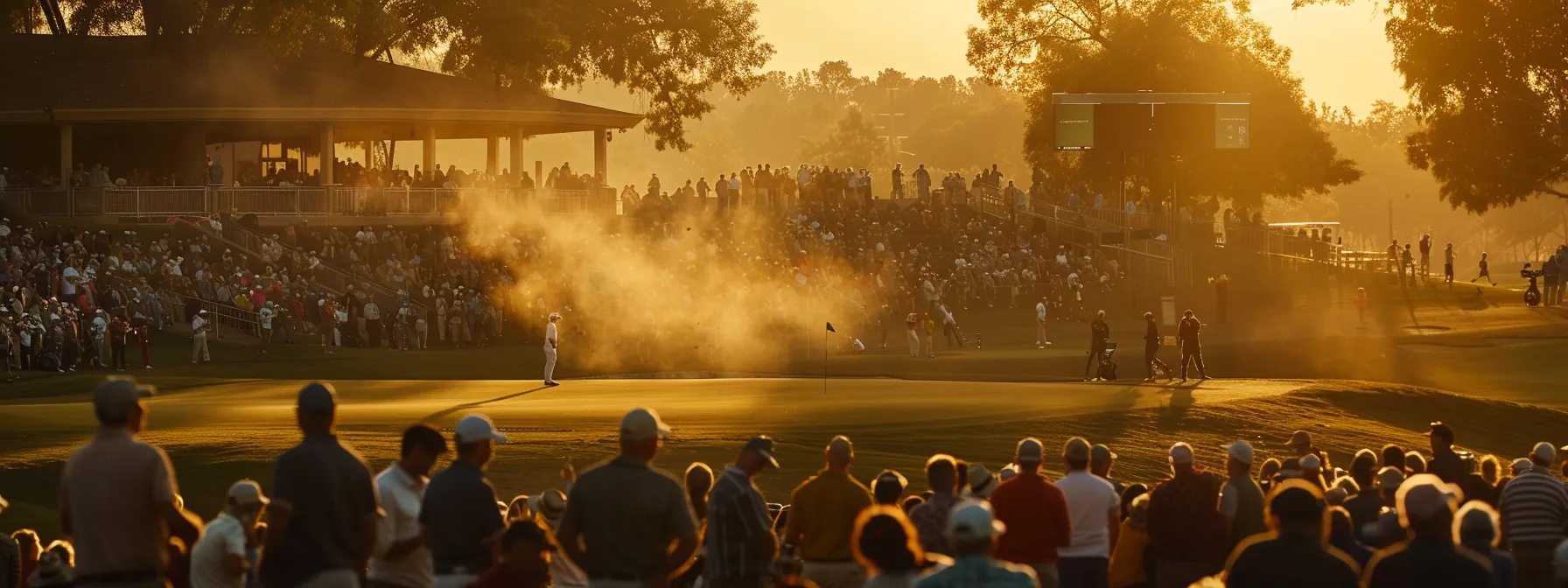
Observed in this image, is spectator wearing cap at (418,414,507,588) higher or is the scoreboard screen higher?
the scoreboard screen

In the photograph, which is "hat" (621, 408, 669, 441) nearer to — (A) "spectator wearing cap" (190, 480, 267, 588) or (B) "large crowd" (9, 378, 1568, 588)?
(B) "large crowd" (9, 378, 1568, 588)

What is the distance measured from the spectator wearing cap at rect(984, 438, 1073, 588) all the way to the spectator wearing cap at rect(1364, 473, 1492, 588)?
3087 mm

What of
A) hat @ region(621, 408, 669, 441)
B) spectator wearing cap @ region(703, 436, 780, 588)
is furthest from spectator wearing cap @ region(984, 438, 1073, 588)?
hat @ region(621, 408, 669, 441)

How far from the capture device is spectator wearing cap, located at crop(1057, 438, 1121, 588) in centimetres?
1238

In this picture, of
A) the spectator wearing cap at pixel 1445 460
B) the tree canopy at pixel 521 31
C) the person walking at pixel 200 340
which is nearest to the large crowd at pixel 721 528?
the spectator wearing cap at pixel 1445 460

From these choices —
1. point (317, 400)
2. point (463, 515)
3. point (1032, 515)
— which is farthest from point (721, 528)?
point (317, 400)

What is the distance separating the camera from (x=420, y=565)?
1030 centimetres

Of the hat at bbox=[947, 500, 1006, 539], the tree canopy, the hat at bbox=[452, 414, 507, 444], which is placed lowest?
the hat at bbox=[947, 500, 1006, 539]

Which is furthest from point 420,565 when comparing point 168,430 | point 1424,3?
point 1424,3

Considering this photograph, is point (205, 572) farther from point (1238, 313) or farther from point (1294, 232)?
point (1294, 232)

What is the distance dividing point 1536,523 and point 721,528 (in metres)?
6.57

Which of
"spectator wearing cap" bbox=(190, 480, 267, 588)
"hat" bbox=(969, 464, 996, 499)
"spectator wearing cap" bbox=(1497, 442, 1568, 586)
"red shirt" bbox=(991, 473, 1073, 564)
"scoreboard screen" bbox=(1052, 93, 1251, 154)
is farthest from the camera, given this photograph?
"scoreboard screen" bbox=(1052, 93, 1251, 154)

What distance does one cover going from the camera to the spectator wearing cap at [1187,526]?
1255 cm

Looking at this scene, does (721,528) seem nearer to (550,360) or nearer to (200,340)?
(550,360)
